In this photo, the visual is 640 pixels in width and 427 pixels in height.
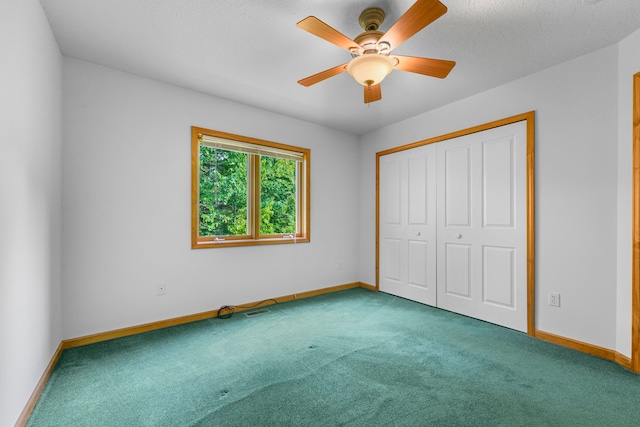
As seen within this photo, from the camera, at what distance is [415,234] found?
3803mm

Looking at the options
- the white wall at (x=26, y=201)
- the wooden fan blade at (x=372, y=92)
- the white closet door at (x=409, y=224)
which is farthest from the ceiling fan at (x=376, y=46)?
the white closet door at (x=409, y=224)

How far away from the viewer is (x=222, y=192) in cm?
338

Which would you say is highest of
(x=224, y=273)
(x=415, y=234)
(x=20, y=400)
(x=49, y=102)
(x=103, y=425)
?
(x=49, y=102)

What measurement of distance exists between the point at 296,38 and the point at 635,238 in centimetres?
281

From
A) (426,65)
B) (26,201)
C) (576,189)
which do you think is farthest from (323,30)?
(576,189)

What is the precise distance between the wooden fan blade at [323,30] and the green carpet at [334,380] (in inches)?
82.9

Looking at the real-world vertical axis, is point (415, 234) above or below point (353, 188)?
below

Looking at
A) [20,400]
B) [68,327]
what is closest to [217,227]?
[68,327]

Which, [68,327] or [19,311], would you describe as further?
[68,327]

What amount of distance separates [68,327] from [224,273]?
1359mm

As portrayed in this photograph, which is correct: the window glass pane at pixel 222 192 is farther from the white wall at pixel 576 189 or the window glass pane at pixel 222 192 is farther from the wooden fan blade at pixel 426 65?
the white wall at pixel 576 189

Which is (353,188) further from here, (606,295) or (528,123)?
(606,295)

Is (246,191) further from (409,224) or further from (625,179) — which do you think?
(625,179)

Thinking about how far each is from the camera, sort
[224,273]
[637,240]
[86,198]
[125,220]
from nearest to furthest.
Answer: [637,240]
[86,198]
[125,220]
[224,273]
